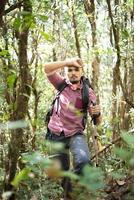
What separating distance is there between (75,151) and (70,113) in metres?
0.45

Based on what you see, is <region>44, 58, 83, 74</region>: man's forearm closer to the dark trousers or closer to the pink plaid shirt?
the pink plaid shirt

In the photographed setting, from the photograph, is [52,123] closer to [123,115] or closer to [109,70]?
[123,115]

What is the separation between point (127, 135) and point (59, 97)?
299 centimetres

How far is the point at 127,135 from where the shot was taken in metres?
2.08

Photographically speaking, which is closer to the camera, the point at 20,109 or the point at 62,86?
the point at 20,109

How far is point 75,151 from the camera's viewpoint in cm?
472

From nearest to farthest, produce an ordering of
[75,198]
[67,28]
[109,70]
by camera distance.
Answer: [75,198]
[67,28]
[109,70]

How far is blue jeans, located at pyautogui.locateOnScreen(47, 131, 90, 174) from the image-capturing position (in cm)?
460

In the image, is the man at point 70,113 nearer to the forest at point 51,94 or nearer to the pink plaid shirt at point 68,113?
the pink plaid shirt at point 68,113

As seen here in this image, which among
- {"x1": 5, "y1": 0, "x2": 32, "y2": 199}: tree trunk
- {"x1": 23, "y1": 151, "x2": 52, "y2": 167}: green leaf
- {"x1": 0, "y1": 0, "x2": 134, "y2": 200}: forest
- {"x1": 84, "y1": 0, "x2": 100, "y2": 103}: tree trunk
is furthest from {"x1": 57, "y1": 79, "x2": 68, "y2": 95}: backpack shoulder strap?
{"x1": 84, "y1": 0, "x2": 100, "y2": 103}: tree trunk

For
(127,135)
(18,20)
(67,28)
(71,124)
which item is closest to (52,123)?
(71,124)

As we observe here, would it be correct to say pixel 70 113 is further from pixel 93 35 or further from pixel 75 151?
pixel 93 35

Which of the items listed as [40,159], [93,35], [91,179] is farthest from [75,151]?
[93,35]

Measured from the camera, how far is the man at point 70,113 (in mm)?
4832
